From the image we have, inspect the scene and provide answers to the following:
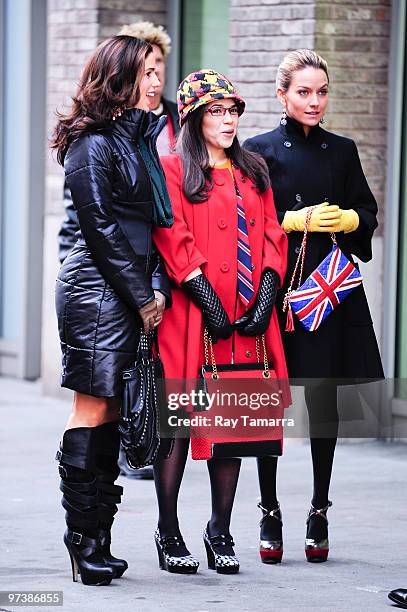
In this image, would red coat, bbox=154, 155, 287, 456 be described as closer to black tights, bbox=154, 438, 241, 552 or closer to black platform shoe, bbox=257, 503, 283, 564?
black tights, bbox=154, 438, 241, 552

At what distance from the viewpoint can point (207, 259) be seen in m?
6.14

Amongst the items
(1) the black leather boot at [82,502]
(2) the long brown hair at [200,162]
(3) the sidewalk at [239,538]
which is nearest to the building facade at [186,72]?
(3) the sidewalk at [239,538]

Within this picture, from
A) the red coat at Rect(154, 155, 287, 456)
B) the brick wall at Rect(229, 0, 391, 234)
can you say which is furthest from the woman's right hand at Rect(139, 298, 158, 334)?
the brick wall at Rect(229, 0, 391, 234)

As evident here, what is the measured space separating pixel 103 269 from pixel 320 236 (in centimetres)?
114

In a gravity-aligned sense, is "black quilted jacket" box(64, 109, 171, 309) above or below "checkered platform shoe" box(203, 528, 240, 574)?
above

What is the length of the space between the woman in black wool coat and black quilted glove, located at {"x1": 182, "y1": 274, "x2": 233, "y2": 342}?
47cm

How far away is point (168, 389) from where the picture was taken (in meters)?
6.11

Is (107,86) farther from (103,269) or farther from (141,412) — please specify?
(141,412)

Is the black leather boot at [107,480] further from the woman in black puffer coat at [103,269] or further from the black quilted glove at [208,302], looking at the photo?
the black quilted glove at [208,302]

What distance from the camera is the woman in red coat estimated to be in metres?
6.08

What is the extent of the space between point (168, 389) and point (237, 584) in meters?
0.78

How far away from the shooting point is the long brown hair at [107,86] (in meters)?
5.89

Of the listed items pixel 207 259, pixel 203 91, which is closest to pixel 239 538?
pixel 207 259

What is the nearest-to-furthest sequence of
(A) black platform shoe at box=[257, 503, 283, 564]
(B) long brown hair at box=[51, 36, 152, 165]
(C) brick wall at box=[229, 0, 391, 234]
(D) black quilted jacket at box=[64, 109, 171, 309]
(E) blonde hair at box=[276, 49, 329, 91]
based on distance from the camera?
(D) black quilted jacket at box=[64, 109, 171, 309]
(B) long brown hair at box=[51, 36, 152, 165]
(A) black platform shoe at box=[257, 503, 283, 564]
(E) blonde hair at box=[276, 49, 329, 91]
(C) brick wall at box=[229, 0, 391, 234]
